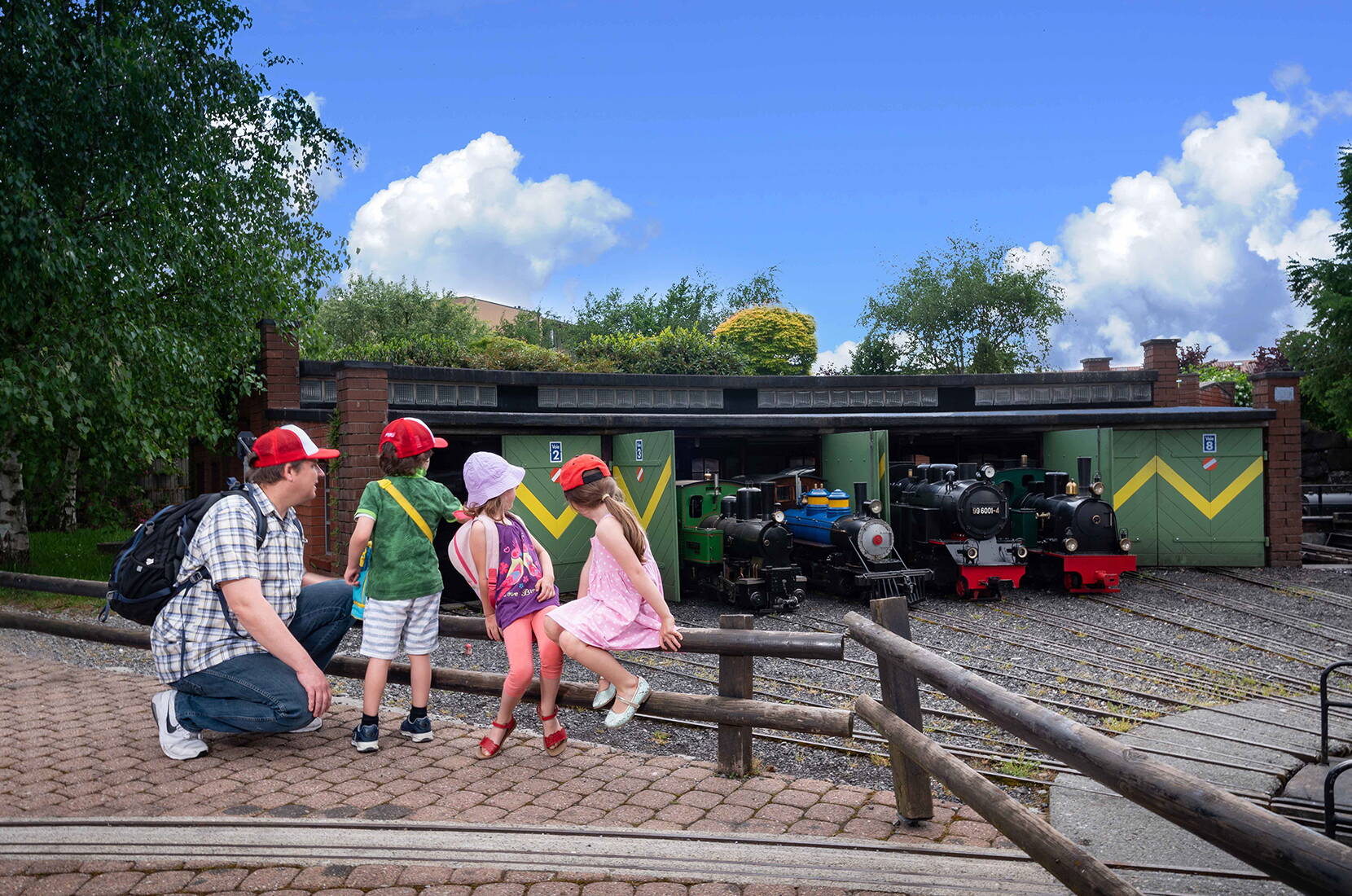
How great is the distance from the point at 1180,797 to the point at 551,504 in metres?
11.5

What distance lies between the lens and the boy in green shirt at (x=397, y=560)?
505 cm

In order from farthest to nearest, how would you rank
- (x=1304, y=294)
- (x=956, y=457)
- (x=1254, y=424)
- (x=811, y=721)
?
(x=1304, y=294)
(x=956, y=457)
(x=1254, y=424)
(x=811, y=721)

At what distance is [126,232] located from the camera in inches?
528

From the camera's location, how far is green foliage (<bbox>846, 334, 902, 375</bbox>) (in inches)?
1817

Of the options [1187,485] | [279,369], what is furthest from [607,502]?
[1187,485]

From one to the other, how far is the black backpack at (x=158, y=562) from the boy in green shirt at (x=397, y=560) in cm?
57

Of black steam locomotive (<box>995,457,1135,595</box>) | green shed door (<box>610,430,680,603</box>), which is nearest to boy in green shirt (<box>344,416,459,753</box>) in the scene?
green shed door (<box>610,430,680,603</box>)

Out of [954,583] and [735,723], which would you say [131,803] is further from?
[954,583]

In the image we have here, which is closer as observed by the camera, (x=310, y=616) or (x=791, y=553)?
(x=310, y=616)

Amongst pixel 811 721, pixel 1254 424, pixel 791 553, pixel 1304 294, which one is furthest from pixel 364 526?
pixel 1304 294

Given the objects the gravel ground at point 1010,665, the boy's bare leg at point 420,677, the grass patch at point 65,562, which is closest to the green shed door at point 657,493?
the gravel ground at point 1010,665

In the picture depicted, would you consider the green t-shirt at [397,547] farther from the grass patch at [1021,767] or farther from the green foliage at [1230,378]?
the green foliage at [1230,378]

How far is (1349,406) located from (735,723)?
2741 centimetres

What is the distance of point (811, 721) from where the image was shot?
4715 millimetres
